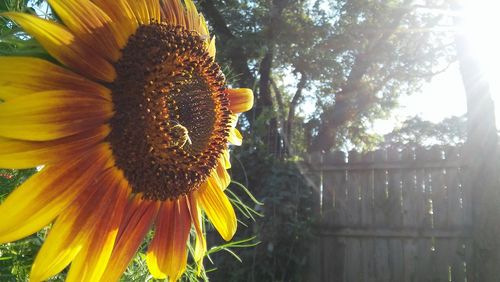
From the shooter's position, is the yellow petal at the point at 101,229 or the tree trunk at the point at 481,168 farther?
the tree trunk at the point at 481,168

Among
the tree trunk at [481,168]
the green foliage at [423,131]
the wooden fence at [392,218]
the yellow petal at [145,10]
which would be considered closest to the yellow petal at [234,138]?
the yellow petal at [145,10]

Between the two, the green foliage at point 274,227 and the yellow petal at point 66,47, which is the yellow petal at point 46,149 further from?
the green foliage at point 274,227

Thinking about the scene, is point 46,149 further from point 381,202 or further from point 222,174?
point 381,202

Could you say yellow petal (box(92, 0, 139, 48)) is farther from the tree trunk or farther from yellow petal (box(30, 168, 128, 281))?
the tree trunk

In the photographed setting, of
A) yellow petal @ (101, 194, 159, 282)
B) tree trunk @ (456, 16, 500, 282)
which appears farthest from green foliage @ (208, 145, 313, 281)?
yellow petal @ (101, 194, 159, 282)

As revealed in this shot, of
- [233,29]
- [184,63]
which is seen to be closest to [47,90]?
[184,63]

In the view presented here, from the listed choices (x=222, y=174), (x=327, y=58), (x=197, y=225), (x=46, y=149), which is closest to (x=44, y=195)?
(x=46, y=149)
